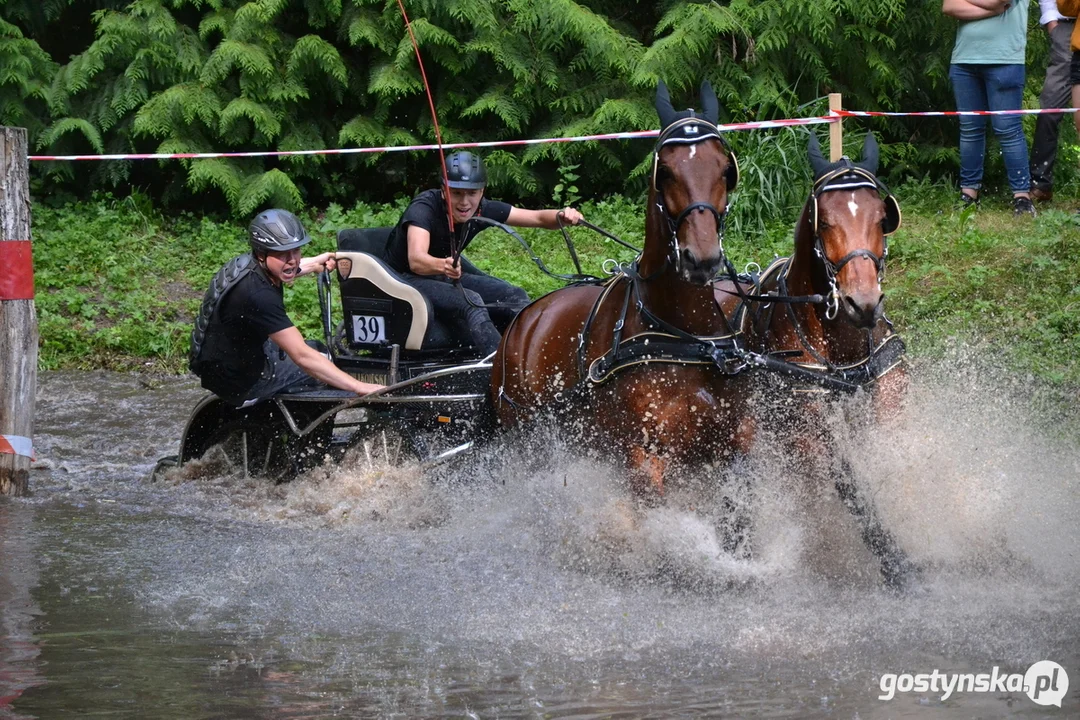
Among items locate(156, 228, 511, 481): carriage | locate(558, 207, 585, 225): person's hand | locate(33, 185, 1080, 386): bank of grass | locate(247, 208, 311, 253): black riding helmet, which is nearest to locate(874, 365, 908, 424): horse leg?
locate(156, 228, 511, 481): carriage

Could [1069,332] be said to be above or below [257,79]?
below

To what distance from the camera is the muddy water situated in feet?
15.0

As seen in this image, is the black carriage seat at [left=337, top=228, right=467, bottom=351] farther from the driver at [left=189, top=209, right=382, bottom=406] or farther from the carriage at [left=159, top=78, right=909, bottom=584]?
the carriage at [left=159, top=78, right=909, bottom=584]

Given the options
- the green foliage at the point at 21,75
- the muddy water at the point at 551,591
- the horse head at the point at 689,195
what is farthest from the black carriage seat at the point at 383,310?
the green foliage at the point at 21,75

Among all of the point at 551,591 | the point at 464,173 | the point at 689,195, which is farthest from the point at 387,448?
the point at 689,195

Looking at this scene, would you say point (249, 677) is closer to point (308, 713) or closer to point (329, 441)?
point (308, 713)

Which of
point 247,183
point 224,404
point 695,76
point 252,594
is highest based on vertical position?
point 695,76

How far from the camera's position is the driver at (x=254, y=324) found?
7016mm

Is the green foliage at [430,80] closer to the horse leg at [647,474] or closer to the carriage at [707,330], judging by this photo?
the carriage at [707,330]

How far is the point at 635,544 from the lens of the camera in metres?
5.56

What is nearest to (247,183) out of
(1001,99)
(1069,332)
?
(1001,99)

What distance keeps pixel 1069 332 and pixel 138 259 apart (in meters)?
8.17

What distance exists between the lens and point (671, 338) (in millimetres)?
5484

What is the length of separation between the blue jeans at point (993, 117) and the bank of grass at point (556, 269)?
38 centimetres
